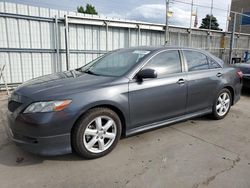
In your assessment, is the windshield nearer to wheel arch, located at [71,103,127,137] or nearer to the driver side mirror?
the driver side mirror

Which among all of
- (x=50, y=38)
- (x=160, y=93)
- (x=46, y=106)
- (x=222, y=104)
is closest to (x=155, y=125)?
(x=160, y=93)

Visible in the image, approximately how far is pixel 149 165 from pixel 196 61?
2184 mm

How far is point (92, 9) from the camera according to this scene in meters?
33.1

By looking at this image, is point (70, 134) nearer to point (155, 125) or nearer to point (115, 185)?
point (115, 185)

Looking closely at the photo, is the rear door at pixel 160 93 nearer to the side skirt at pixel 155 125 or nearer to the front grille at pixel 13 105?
the side skirt at pixel 155 125

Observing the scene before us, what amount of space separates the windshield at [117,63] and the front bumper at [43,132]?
1087mm

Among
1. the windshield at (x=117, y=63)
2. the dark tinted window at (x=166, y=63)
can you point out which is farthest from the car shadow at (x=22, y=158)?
the dark tinted window at (x=166, y=63)

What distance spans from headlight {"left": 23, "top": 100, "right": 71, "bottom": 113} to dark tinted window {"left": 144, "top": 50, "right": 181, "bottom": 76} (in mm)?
1381

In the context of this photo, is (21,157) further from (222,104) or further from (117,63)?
(222,104)

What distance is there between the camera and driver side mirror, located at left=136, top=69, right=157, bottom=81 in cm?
304

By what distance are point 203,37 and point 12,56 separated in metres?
9.75

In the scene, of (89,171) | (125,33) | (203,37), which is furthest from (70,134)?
(203,37)

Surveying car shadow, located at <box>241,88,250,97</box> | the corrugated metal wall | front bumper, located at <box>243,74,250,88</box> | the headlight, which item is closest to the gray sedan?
the headlight

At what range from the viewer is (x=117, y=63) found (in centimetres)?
355
